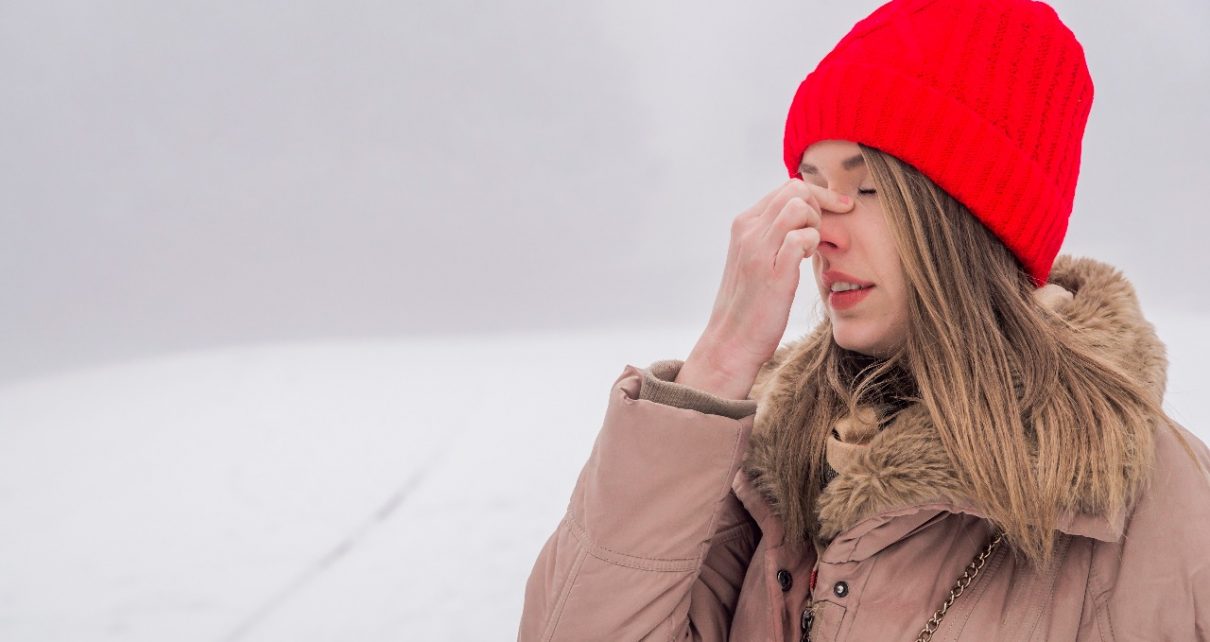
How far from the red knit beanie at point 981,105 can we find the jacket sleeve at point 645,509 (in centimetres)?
32

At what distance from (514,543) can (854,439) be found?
133 cm

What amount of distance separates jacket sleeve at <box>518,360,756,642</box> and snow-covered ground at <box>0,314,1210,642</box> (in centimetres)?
71

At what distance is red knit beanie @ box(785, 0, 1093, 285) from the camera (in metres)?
0.97

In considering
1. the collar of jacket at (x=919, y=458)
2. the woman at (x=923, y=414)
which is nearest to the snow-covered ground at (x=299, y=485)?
the collar of jacket at (x=919, y=458)

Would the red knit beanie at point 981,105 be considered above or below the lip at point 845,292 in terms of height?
above

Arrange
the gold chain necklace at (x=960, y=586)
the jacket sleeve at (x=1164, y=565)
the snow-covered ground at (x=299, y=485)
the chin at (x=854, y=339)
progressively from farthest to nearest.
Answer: the snow-covered ground at (x=299, y=485) → the chin at (x=854, y=339) → the gold chain necklace at (x=960, y=586) → the jacket sleeve at (x=1164, y=565)

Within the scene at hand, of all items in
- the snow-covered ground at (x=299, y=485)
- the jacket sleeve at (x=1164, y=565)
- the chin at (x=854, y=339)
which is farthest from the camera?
the snow-covered ground at (x=299, y=485)

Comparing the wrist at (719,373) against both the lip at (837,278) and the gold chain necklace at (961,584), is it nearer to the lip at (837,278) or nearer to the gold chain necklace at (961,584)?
the lip at (837,278)

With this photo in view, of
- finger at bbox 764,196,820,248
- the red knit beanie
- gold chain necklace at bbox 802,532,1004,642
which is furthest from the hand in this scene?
gold chain necklace at bbox 802,532,1004,642

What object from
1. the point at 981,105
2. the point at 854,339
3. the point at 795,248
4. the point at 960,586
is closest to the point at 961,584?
the point at 960,586

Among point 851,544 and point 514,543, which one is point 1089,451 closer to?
point 851,544

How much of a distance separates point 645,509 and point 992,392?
0.37m

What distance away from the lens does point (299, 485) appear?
2512 mm

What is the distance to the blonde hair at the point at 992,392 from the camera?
2.78 ft
